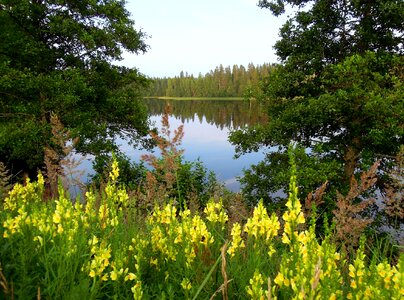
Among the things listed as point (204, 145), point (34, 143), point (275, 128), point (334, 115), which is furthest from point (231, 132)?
point (204, 145)

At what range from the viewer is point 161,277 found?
115 inches

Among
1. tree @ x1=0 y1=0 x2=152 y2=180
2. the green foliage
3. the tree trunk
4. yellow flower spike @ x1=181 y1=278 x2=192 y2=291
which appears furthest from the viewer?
tree @ x1=0 y1=0 x2=152 y2=180

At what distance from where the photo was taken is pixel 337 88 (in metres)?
12.7

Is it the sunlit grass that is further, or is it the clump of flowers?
the clump of flowers

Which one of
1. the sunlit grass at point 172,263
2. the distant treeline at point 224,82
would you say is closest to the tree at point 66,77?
the sunlit grass at point 172,263

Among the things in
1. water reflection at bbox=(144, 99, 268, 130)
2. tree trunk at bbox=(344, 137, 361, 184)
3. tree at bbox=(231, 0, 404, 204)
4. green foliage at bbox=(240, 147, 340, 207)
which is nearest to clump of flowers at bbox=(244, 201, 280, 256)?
green foliage at bbox=(240, 147, 340, 207)

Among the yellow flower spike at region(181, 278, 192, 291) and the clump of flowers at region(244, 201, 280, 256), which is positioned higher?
the clump of flowers at region(244, 201, 280, 256)

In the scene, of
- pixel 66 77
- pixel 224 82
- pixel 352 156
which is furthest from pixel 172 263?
pixel 224 82

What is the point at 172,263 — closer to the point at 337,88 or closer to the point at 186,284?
the point at 186,284

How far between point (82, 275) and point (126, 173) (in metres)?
13.3

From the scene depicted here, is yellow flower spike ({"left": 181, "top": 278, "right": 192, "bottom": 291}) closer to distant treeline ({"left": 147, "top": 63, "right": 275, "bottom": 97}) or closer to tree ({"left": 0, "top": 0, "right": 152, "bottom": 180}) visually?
tree ({"left": 0, "top": 0, "right": 152, "bottom": 180})

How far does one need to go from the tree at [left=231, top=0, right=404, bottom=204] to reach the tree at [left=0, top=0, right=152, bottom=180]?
6201 millimetres

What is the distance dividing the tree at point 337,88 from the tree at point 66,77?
6201mm

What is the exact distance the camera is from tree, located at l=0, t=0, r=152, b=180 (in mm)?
14023
